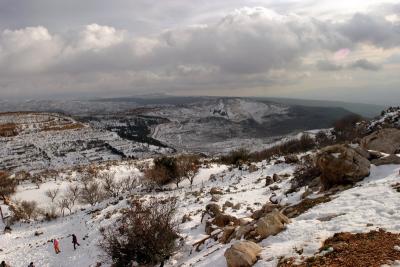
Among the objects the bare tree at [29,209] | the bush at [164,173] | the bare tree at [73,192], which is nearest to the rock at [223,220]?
the bush at [164,173]

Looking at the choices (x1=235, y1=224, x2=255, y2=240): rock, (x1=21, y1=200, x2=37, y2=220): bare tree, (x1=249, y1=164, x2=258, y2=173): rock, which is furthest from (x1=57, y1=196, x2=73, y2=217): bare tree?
(x1=235, y1=224, x2=255, y2=240): rock

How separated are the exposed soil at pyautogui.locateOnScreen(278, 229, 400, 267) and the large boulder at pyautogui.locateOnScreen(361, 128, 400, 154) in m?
16.9

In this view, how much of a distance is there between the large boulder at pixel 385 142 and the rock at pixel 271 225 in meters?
15.7

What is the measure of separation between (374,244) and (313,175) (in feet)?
50.4

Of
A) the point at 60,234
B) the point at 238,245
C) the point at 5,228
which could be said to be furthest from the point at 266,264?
the point at 5,228

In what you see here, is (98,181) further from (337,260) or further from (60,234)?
(337,260)

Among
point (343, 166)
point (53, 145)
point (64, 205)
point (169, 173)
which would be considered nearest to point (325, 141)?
point (169, 173)

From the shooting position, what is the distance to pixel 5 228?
43219 mm

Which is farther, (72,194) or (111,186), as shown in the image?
(72,194)

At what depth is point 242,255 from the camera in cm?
1195

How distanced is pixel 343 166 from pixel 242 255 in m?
10.9

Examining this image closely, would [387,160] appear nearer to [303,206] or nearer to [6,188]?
[303,206]

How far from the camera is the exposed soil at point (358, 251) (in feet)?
33.5

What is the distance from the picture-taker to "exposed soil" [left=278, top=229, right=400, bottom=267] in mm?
10211
